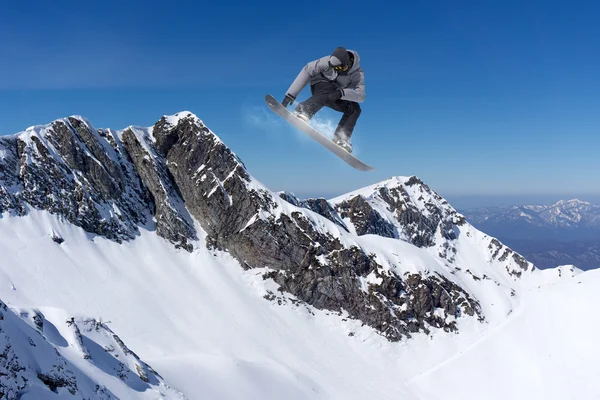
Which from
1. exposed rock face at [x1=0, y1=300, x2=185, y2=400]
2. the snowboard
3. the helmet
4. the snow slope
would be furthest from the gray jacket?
the snow slope

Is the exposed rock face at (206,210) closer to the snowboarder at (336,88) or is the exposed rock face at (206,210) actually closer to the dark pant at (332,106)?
the dark pant at (332,106)

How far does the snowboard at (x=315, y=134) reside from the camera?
1200 centimetres

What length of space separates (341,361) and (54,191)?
145 feet

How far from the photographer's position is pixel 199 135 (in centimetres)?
6588

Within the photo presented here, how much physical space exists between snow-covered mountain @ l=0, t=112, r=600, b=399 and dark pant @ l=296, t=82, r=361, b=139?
20.4 metres

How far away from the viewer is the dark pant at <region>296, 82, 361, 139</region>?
10.8 m

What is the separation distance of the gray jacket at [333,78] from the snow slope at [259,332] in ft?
80.0

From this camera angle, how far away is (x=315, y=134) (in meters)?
12.5

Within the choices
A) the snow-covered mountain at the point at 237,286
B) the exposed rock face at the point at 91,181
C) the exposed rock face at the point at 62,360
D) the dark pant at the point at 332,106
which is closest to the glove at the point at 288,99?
the dark pant at the point at 332,106

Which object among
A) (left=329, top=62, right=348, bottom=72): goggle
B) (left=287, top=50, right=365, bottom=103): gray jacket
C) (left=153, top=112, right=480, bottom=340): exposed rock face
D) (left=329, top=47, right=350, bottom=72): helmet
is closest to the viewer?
(left=329, top=47, right=350, bottom=72): helmet

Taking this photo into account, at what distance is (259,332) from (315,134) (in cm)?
4004

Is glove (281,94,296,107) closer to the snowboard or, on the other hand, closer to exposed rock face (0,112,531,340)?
the snowboard

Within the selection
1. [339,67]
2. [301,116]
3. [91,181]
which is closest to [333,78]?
[339,67]

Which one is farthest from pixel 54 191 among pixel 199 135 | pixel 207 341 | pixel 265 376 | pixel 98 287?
pixel 265 376
